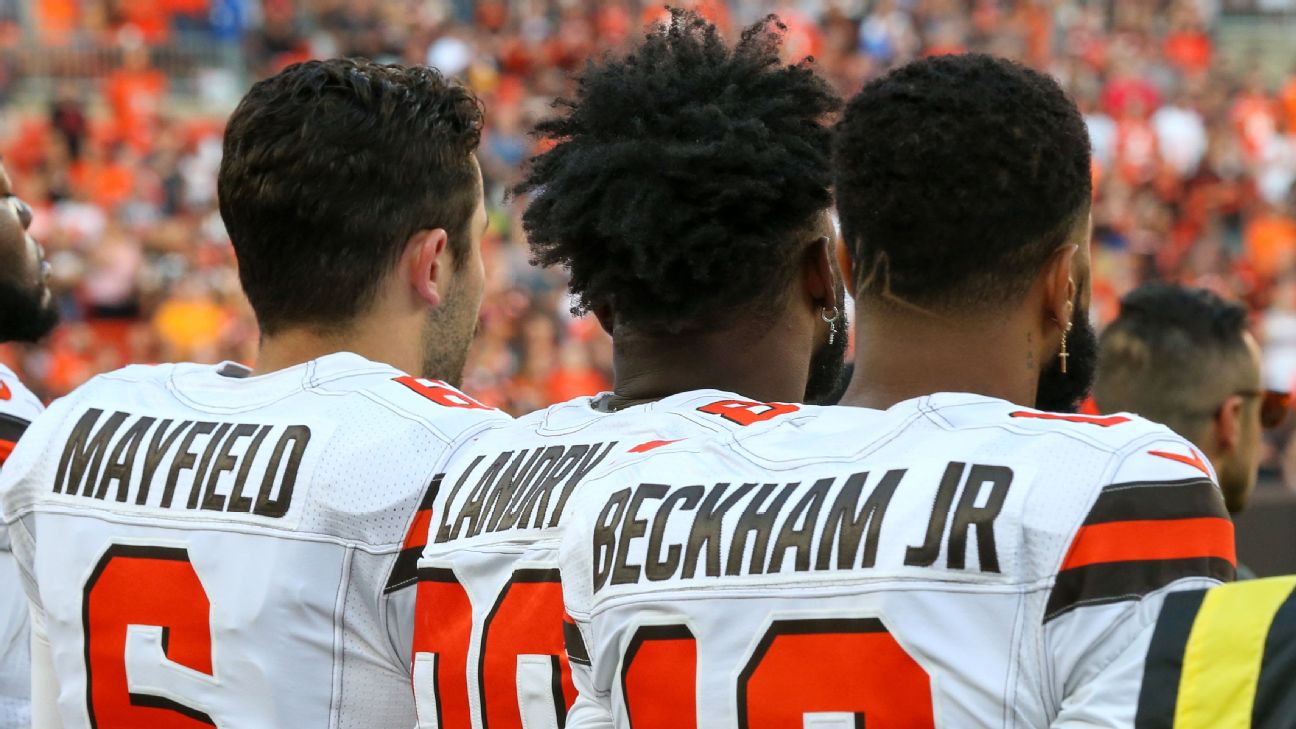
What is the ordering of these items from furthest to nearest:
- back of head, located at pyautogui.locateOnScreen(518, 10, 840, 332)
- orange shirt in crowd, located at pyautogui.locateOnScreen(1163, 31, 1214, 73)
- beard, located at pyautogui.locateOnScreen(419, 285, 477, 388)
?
orange shirt in crowd, located at pyautogui.locateOnScreen(1163, 31, 1214, 73) < beard, located at pyautogui.locateOnScreen(419, 285, 477, 388) < back of head, located at pyautogui.locateOnScreen(518, 10, 840, 332)

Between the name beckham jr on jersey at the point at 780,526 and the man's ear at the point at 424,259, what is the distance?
2.60 ft

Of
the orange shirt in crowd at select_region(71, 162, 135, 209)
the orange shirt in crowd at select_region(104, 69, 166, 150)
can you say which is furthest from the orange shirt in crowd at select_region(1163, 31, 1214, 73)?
the orange shirt in crowd at select_region(71, 162, 135, 209)

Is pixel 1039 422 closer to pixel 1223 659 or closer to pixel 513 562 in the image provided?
pixel 1223 659

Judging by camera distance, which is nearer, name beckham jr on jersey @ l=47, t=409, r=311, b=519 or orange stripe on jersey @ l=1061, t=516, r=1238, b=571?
orange stripe on jersey @ l=1061, t=516, r=1238, b=571

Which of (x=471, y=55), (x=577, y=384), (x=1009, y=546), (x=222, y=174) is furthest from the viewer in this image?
(x=471, y=55)

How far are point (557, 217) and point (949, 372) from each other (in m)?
0.68

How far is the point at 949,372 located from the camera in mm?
1870

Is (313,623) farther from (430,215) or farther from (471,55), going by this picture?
(471,55)

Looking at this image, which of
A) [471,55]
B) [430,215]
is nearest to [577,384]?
[471,55]

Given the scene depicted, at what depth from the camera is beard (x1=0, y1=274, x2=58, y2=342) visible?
326 cm

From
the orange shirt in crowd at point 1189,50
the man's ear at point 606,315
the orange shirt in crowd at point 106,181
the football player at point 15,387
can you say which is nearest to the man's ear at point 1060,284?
the man's ear at point 606,315

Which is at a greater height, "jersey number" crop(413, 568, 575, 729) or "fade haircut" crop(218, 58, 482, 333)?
"fade haircut" crop(218, 58, 482, 333)

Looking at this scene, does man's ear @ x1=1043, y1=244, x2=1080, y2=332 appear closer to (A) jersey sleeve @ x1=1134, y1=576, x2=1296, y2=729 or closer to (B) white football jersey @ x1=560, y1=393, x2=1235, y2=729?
(B) white football jersey @ x1=560, y1=393, x2=1235, y2=729

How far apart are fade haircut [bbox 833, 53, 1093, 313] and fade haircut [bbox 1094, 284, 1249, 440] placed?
246 centimetres
